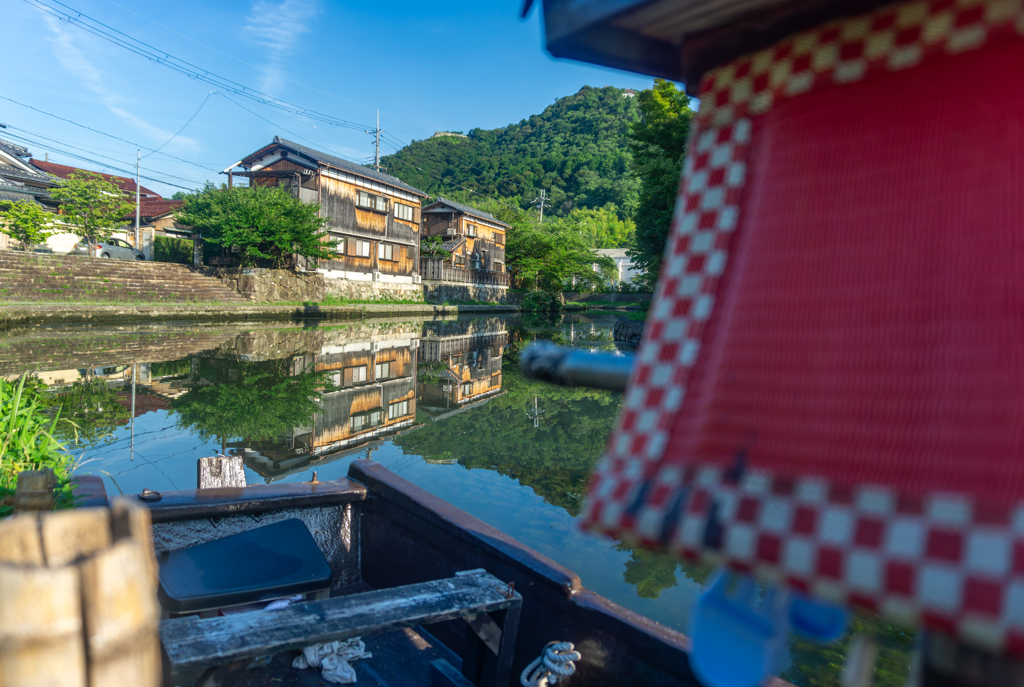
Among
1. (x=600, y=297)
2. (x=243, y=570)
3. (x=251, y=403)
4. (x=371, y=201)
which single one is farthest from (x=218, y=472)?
(x=600, y=297)

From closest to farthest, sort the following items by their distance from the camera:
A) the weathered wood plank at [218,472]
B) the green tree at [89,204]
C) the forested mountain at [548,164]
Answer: the weathered wood plank at [218,472] < the green tree at [89,204] < the forested mountain at [548,164]

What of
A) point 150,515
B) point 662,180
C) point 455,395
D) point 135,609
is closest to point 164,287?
point 455,395

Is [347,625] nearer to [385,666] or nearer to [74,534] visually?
[385,666]

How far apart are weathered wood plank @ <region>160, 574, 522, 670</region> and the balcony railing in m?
31.8

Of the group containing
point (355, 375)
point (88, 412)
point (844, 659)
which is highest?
point (355, 375)

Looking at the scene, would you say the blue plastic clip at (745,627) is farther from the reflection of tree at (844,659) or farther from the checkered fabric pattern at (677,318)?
the reflection of tree at (844,659)

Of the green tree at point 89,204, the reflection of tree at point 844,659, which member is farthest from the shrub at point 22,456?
the green tree at point 89,204

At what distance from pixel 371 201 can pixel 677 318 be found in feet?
97.8

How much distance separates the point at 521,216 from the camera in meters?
47.4

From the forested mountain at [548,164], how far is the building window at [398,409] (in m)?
56.1

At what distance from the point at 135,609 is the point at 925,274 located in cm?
89

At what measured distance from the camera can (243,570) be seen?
8.84 feet

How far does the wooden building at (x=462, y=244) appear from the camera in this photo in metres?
34.2

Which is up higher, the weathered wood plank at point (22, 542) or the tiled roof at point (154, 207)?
the tiled roof at point (154, 207)
